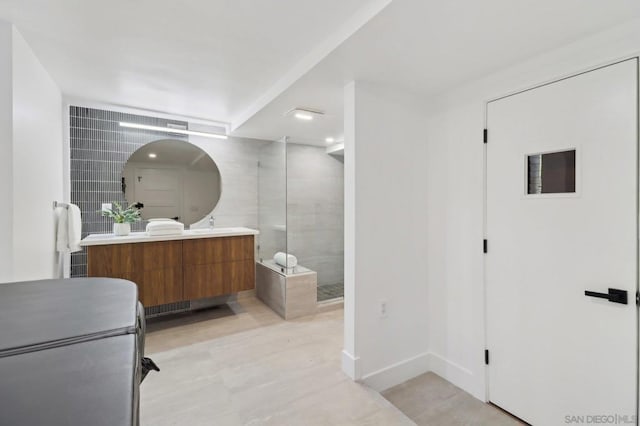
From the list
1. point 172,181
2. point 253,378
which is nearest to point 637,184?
point 253,378

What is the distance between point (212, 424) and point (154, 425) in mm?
328

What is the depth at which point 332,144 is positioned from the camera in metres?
4.41

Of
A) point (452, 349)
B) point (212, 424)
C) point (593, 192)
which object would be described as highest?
point (593, 192)

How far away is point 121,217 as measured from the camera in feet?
9.96

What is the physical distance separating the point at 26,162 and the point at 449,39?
108 inches

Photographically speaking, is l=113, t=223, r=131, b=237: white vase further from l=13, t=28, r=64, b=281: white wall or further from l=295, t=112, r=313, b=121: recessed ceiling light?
l=295, t=112, r=313, b=121: recessed ceiling light

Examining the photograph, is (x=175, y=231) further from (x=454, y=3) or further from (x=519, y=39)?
(x=519, y=39)

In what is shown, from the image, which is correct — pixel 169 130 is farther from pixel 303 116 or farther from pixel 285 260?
pixel 285 260

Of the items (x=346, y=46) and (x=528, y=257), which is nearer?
(x=346, y=46)

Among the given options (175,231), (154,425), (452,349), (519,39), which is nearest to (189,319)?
(175,231)

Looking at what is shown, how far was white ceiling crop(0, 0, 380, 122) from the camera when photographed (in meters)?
1.54

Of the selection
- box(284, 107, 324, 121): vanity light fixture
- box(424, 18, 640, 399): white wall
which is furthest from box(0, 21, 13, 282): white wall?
box(424, 18, 640, 399): white wall

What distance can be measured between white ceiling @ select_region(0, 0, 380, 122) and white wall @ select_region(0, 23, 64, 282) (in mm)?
153

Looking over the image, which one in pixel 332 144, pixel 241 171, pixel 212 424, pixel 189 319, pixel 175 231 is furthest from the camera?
pixel 332 144
